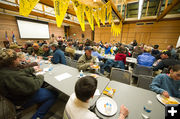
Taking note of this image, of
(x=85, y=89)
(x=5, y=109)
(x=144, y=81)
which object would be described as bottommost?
(x=5, y=109)

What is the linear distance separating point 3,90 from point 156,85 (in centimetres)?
274

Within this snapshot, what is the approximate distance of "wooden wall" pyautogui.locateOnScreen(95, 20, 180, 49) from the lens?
772 cm

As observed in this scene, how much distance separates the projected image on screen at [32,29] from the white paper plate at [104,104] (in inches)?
462

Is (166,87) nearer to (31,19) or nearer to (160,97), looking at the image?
(160,97)

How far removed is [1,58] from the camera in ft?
3.94

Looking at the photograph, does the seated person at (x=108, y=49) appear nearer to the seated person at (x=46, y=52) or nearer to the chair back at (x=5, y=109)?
the seated person at (x=46, y=52)

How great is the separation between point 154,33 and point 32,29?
15458 millimetres

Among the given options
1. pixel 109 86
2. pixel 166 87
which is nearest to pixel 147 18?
pixel 166 87

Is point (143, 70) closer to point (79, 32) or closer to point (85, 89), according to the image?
point (85, 89)

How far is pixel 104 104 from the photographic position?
1.10 m

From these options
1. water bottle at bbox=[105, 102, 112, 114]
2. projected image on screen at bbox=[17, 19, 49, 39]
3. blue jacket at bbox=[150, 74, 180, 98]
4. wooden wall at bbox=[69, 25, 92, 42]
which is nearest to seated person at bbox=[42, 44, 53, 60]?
water bottle at bbox=[105, 102, 112, 114]

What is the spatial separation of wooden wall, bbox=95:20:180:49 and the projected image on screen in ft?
32.4

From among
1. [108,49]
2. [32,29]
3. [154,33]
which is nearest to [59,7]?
[108,49]

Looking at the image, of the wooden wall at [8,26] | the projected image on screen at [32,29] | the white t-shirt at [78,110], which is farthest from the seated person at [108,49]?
the wooden wall at [8,26]
